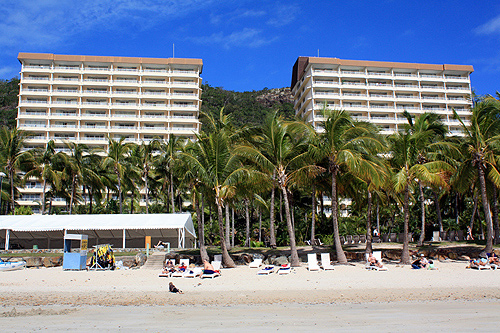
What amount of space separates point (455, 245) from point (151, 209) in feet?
109

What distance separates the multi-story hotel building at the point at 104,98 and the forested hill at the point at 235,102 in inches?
459

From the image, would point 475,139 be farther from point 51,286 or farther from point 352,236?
point 51,286

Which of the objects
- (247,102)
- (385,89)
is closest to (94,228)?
(385,89)

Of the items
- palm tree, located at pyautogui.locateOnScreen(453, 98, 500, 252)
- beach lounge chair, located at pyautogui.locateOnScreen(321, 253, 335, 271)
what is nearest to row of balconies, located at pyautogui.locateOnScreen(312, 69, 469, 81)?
palm tree, located at pyautogui.locateOnScreen(453, 98, 500, 252)

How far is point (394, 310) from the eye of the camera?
919 centimetres

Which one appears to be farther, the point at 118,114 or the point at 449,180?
the point at 118,114

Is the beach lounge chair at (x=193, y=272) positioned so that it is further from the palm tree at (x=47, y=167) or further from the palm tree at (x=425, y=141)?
the palm tree at (x=47, y=167)

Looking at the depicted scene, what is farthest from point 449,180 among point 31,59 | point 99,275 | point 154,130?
point 31,59

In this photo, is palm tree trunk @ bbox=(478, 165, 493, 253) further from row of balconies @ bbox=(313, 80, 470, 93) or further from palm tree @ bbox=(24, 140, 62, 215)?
row of balconies @ bbox=(313, 80, 470, 93)

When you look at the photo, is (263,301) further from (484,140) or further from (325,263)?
(484,140)

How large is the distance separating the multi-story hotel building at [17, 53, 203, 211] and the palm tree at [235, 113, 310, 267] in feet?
153

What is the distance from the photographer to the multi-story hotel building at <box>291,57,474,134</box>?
67.1 metres

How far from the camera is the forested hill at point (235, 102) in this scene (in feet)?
272

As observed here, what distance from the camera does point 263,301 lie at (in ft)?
35.3
